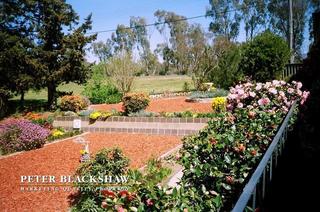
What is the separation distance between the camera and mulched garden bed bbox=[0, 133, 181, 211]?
564 centimetres

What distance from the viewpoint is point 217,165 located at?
311cm

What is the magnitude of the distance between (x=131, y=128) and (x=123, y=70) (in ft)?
29.6

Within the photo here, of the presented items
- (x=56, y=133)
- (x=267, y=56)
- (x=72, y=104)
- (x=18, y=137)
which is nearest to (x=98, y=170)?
(x=18, y=137)

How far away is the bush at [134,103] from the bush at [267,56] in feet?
21.8

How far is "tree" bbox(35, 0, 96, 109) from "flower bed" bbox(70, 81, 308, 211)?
46.2 feet

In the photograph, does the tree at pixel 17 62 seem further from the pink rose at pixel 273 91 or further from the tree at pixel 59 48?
the pink rose at pixel 273 91

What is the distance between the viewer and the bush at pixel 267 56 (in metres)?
15.8

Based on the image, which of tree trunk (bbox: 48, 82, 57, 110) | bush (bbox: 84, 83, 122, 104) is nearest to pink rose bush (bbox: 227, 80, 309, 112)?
bush (bbox: 84, 83, 122, 104)

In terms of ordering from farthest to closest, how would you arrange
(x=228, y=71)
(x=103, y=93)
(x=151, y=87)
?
1. (x=151, y=87)
2. (x=103, y=93)
3. (x=228, y=71)

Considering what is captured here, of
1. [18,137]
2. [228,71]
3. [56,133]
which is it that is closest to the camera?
[18,137]

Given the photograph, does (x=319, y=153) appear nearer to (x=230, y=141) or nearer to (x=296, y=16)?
(x=230, y=141)

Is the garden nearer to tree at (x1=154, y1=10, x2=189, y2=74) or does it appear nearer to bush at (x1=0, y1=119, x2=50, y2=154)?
bush at (x1=0, y1=119, x2=50, y2=154)

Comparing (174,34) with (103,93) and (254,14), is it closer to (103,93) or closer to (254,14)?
(254,14)

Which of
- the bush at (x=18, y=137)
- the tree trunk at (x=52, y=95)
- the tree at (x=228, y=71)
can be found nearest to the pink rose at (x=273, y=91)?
the bush at (x=18, y=137)
